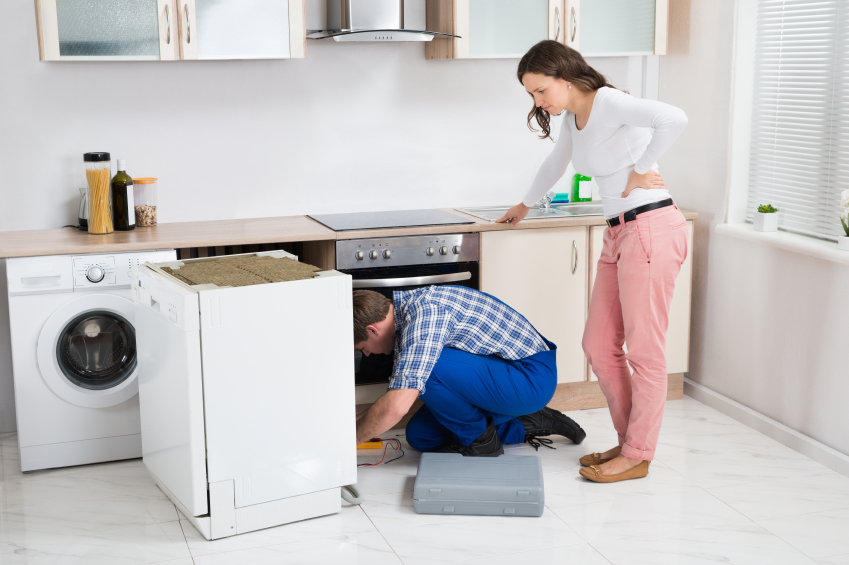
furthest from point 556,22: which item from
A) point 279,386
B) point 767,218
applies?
point 279,386

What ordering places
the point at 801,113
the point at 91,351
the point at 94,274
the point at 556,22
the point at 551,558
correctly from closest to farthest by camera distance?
the point at 551,558 → the point at 94,274 → the point at 91,351 → the point at 801,113 → the point at 556,22

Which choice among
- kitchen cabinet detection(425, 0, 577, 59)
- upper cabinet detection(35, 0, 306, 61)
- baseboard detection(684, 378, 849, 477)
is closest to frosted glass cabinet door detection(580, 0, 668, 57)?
kitchen cabinet detection(425, 0, 577, 59)

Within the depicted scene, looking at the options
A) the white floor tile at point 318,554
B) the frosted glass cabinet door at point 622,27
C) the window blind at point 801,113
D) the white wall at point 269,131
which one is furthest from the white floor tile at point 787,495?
the frosted glass cabinet door at point 622,27

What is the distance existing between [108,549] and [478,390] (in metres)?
1.21

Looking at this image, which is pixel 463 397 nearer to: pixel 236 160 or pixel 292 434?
pixel 292 434

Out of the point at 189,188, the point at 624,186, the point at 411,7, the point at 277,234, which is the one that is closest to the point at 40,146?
the point at 189,188

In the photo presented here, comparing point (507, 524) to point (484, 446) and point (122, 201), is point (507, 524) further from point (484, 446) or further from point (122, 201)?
point (122, 201)

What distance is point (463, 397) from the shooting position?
9.20 ft

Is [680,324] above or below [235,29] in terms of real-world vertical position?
below

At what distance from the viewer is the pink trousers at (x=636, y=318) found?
2709mm

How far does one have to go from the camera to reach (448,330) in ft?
8.64

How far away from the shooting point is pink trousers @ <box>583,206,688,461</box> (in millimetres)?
2709

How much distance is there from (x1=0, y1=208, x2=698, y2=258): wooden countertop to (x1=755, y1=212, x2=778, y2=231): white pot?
1.96 ft

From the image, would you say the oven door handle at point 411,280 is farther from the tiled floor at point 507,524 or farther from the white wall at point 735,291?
the white wall at point 735,291
